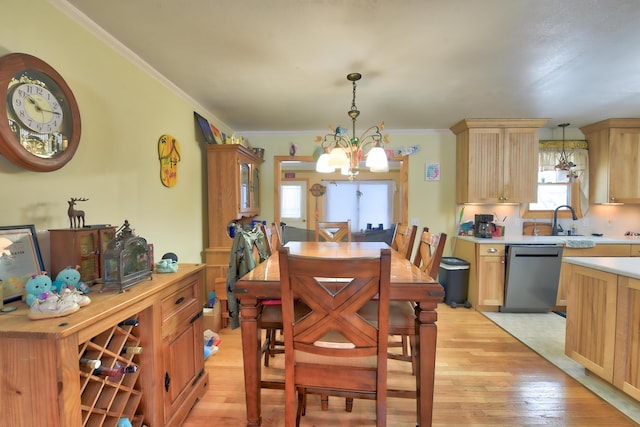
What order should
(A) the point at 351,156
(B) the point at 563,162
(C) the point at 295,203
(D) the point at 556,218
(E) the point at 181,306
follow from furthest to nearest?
(C) the point at 295,203
(D) the point at 556,218
(B) the point at 563,162
(A) the point at 351,156
(E) the point at 181,306

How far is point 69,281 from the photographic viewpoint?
3.61 ft

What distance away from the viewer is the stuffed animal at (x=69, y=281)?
42.6 inches

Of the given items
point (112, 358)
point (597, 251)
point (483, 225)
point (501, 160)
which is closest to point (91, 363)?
point (112, 358)

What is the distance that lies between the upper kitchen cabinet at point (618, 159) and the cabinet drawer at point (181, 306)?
15.6 ft

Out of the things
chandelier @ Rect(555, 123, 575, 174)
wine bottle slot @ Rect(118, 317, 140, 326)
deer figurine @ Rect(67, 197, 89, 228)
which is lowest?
wine bottle slot @ Rect(118, 317, 140, 326)

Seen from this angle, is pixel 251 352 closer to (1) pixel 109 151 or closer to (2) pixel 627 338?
(1) pixel 109 151

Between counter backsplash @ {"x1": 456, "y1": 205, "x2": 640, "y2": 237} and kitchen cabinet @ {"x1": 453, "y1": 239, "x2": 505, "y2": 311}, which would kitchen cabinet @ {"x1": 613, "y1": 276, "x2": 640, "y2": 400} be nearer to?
kitchen cabinet @ {"x1": 453, "y1": 239, "x2": 505, "y2": 311}

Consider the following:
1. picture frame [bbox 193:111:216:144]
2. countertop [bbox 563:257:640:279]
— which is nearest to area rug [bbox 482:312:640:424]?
countertop [bbox 563:257:640:279]

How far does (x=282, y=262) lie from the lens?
1077 mm

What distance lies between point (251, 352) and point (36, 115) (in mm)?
1481

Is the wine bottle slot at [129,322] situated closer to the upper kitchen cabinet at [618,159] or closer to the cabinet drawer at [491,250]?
the cabinet drawer at [491,250]

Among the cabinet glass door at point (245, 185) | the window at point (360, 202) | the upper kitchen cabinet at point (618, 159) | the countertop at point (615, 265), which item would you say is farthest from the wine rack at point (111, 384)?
the window at point (360, 202)

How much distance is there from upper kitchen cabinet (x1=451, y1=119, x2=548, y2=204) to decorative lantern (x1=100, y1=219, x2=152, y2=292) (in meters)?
3.48

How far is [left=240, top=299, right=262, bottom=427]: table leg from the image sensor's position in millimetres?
1421
